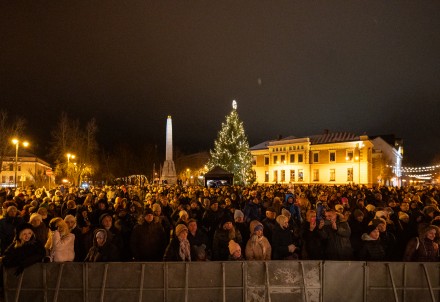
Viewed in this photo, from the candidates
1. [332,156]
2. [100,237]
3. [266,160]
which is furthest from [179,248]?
[266,160]

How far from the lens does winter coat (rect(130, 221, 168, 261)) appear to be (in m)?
7.86

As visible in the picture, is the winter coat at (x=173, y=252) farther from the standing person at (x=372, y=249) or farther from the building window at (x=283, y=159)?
the building window at (x=283, y=159)

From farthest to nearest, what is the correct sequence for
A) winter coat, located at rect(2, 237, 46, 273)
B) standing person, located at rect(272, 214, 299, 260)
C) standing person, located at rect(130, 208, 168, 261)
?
standing person, located at rect(130, 208, 168, 261), standing person, located at rect(272, 214, 299, 260), winter coat, located at rect(2, 237, 46, 273)

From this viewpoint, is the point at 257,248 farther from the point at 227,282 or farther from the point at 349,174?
the point at 349,174

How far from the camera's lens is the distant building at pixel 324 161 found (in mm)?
62906

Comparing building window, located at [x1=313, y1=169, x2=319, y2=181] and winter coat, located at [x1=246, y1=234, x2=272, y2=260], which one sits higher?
building window, located at [x1=313, y1=169, x2=319, y2=181]

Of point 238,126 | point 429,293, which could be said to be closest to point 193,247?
point 429,293

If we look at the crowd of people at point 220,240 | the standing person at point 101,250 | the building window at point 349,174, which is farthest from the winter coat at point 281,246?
the building window at point 349,174

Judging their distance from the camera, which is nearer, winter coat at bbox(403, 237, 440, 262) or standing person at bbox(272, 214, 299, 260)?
winter coat at bbox(403, 237, 440, 262)

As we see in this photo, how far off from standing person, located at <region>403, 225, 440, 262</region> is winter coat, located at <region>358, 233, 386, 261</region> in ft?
1.33

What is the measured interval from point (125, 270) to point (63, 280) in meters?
0.92

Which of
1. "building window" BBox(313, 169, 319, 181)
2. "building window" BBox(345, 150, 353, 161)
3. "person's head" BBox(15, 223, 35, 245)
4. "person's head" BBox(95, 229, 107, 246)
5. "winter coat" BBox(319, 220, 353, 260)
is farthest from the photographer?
"building window" BBox(313, 169, 319, 181)

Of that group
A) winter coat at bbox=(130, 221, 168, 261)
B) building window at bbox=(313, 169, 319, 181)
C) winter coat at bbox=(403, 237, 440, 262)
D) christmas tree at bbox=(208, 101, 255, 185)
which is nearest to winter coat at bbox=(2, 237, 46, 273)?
winter coat at bbox=(130, 221, 168, 261)

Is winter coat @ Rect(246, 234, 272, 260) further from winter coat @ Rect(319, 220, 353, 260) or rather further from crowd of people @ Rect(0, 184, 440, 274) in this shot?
winter coat @ Rect(319, 220, 353, 260)
